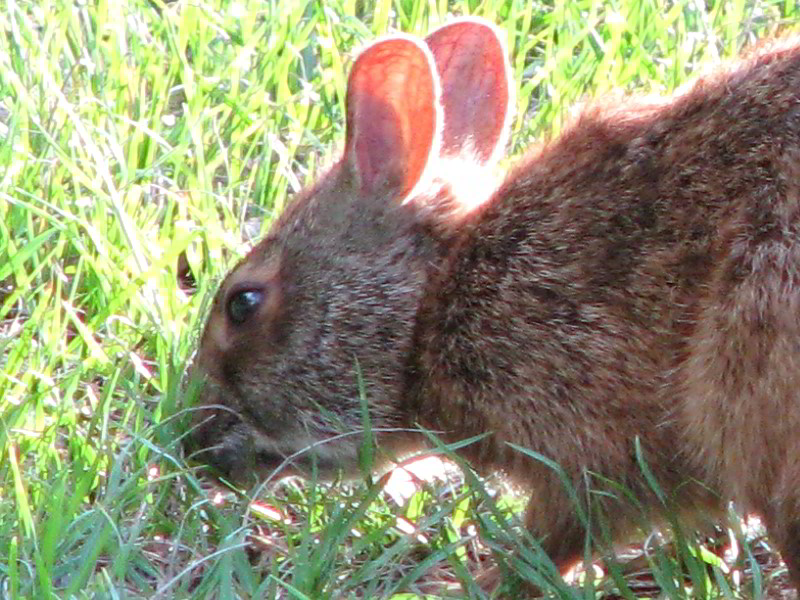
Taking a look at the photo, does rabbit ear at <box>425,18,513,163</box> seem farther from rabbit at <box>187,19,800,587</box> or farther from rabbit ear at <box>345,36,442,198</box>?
rabbit ear at <box>345,36,442,198</box>

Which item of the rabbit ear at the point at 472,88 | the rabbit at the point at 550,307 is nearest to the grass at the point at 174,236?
the rabbit at the point at 550,307

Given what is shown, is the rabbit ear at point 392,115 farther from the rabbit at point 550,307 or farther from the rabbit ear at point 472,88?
the rabbit ear at point 472,88

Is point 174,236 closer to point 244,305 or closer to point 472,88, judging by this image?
point 244,305

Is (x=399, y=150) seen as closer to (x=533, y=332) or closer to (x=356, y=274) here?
(x=356, y=274)

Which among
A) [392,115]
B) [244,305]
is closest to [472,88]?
[392,115]

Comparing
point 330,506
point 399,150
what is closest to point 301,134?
point 399,150
